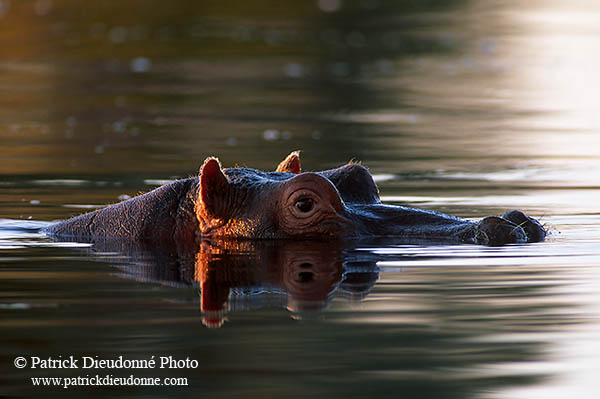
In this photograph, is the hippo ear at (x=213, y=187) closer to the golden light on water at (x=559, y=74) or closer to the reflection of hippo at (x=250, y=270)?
the reflection of hippo at (x=250, y=270)

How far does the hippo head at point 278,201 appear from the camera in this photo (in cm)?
859

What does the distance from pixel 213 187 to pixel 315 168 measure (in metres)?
5.42

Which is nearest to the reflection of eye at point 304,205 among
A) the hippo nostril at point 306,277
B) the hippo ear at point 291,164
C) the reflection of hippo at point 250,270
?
the reflection of hippo at point 250,270

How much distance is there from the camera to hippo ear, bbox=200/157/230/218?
8805 mm

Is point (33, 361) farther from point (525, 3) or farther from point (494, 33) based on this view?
point (525, 3)

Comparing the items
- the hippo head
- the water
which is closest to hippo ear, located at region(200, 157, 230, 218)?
the hippo head

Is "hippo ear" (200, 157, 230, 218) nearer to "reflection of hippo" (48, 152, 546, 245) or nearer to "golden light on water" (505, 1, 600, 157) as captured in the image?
"reflection of hippo" (48, 152, 546, 245)

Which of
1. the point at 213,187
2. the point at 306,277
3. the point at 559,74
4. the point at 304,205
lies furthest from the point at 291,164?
the point at 559,74

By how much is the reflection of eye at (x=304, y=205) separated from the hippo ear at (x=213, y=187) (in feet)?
2.02

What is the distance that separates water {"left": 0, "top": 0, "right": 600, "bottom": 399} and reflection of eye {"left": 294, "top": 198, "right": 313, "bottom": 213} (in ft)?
0.94

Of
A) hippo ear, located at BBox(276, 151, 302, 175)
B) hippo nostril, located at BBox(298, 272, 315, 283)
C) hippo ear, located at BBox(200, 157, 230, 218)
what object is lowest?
hippo nostril, located at BBox(298, 272, 315, 283)

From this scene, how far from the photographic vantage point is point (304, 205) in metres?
8.67

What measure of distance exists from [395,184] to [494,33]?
21.2m

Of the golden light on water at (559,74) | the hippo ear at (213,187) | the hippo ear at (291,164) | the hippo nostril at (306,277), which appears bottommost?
the hippo nostril at (306,277)
